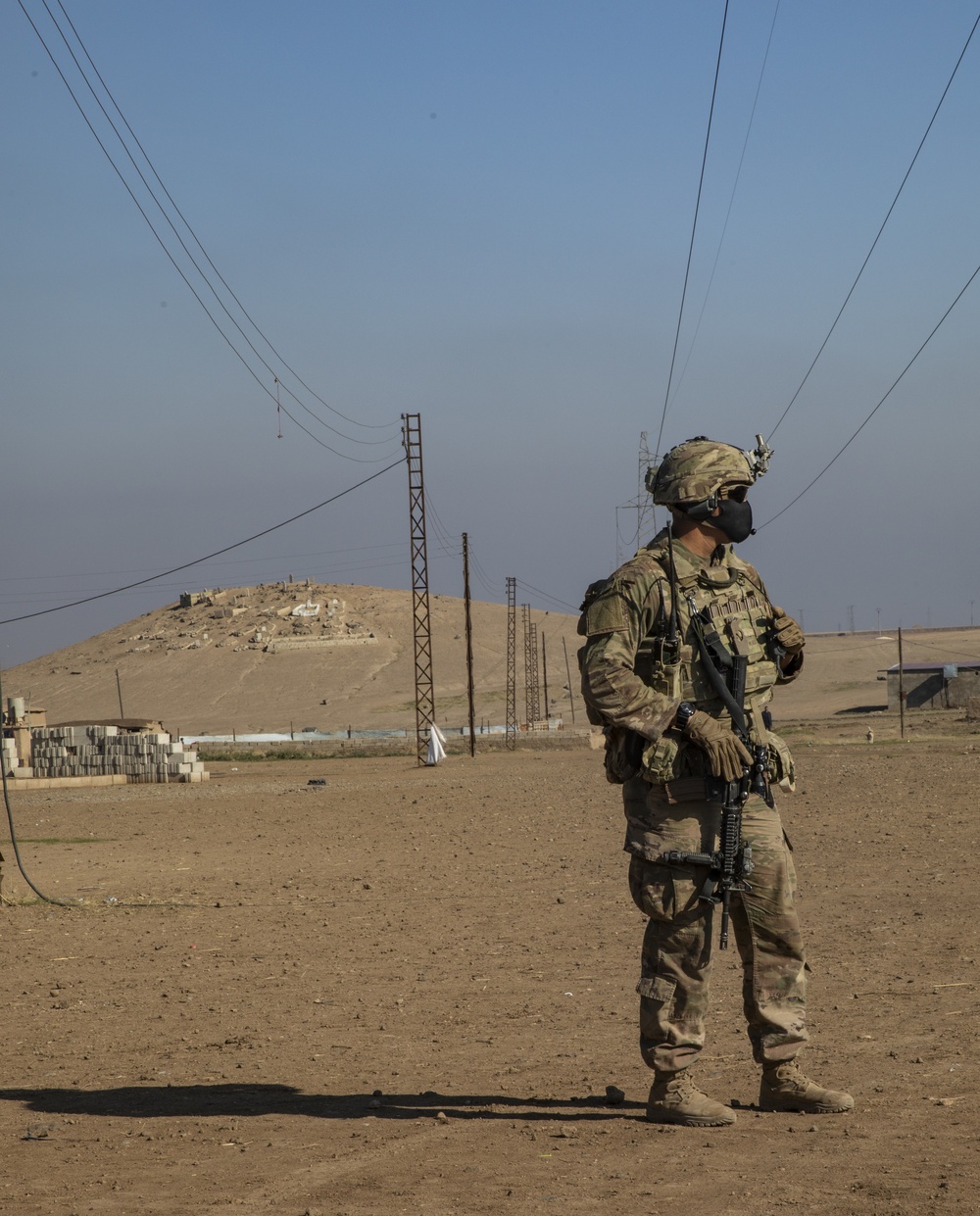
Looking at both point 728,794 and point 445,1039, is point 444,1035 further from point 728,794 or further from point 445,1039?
point 728,794

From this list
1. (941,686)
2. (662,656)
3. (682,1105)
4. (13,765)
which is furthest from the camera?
(941,686)

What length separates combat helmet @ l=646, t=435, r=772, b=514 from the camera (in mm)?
5344

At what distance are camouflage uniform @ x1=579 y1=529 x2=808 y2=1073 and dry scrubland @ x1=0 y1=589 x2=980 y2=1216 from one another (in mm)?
402

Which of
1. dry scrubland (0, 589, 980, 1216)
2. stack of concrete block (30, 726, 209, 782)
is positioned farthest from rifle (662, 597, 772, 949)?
stack of concrete block (30, 726, 209, 782)

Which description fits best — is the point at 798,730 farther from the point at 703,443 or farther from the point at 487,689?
the point at 487,689

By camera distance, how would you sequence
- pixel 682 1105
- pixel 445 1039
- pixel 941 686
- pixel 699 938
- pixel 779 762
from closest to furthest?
pixel 682 1105
pixel 699 938
pixel 779 762
pixel 445 1039
pixel 941 686

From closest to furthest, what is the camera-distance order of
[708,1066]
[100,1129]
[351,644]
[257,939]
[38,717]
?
[100,1129] → [708,1066] → [257,939] → [38,717] → [351,644]

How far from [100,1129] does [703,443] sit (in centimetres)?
363

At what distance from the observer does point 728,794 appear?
505 cm

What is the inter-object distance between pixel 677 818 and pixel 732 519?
1.20 meters

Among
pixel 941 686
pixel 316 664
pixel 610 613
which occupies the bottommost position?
pixel 610 613

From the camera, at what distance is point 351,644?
125 metres

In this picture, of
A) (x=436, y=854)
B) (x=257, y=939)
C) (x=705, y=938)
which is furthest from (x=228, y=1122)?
(x=436, y=854)

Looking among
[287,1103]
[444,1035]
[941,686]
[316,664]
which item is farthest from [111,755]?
[316,664]
